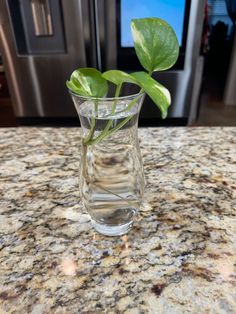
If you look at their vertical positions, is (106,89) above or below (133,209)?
above

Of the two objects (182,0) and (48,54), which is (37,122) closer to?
(48,54)

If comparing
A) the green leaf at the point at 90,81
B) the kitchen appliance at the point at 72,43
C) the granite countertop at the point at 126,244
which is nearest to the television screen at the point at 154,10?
the kitchen appliance at the point at 72,43

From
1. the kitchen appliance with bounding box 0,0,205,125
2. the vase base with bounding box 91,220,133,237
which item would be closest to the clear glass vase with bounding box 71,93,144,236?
the vase base with bounding box 91,220,133,237

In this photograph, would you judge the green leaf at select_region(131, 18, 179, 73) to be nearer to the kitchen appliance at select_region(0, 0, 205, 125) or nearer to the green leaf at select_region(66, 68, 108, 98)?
the green leaf at select_region(66, 68, 108, 98)

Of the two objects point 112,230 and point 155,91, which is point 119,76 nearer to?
point 155,91

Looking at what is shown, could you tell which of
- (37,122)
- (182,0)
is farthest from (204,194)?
(37,122)

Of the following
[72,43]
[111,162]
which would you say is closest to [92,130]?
[111,162]
